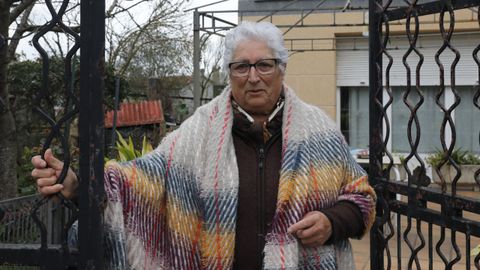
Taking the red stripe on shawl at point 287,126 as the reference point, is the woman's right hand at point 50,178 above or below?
below

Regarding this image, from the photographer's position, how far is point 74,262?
1.48 meters

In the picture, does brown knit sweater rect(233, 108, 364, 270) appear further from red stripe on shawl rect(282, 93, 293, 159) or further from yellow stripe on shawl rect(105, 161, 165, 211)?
yellow stripe on shawl rect(105, 161, 165, 211)

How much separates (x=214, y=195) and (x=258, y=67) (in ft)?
1.66

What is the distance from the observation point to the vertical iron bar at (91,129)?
4.70ft

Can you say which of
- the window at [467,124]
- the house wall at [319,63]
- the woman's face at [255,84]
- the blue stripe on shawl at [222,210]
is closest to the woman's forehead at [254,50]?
the woman's face at [255,84]

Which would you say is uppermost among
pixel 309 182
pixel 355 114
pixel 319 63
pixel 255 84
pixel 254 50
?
pixel 319 63

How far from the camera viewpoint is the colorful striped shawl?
1800mm

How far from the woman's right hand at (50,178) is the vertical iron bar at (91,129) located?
0.06 metres

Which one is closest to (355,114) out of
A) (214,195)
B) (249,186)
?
(249,186)

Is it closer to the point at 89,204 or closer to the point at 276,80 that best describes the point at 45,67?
the point at 89,204

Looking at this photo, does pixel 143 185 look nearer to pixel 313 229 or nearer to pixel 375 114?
pixel 313 229

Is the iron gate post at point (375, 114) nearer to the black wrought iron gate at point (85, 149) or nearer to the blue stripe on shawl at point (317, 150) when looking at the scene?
the blue stripe on shawl at point (317, 150)

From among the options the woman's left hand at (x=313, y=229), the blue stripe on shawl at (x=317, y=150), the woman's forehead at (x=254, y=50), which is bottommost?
the woman's left hand at (x=313, y=229)

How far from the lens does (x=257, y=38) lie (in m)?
1.99
